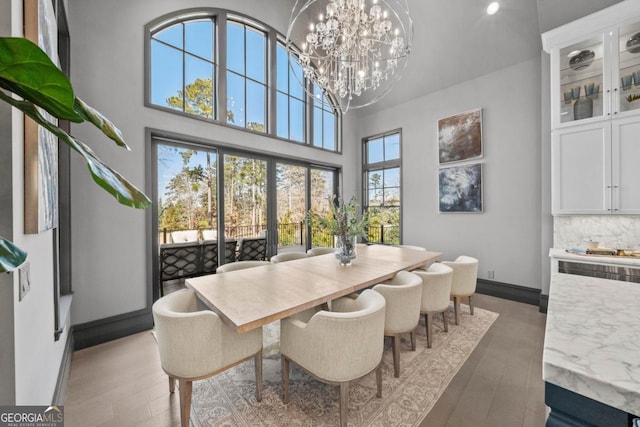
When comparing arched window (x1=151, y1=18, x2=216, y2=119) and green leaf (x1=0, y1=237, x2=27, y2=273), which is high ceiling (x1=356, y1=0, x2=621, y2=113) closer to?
arched window (x1=151, y1=18, x2=216, y2=119)

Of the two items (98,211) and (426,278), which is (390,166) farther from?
(98,211)

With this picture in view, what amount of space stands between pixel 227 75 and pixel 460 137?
4.00 meters

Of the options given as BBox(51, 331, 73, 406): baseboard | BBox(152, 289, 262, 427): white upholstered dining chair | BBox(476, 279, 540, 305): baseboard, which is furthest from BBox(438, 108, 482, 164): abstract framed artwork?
BBox(51, 331, 73, 406): baseboard

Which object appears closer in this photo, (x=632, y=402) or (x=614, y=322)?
(x=632, y=402)

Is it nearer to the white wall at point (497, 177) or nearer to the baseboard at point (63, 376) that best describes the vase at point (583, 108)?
the white wall at point (497, 177)

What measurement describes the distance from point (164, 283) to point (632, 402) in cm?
420

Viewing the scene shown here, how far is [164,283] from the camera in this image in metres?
3.52

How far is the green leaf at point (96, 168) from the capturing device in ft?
1.55

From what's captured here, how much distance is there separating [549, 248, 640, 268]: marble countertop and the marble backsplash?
0.29 metres

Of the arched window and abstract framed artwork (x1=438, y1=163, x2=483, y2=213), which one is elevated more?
the arched window

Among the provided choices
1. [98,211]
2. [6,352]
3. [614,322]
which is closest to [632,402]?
[614,322]

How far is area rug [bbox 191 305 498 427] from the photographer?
166cm

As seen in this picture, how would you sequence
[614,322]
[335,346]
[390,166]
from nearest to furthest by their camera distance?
[614,322] < [335,346] < [390,166]

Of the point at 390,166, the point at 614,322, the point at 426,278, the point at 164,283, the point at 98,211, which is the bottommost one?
the point at 164,283
